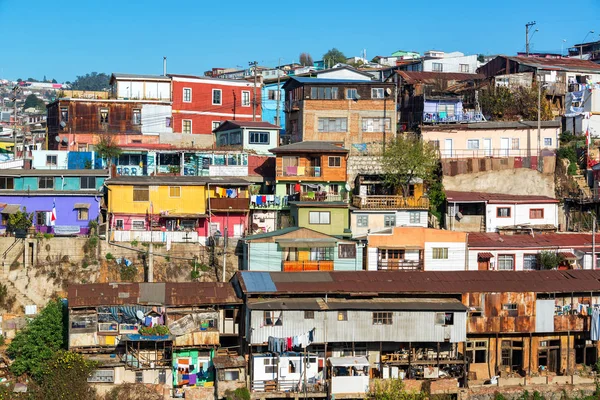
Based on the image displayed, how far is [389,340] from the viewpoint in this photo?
1563 inches

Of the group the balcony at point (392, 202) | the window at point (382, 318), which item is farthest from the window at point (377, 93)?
the window at point (382, 318)

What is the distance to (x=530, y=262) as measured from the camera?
1870 inches

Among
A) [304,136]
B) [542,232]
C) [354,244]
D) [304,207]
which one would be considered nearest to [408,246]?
[354,244]

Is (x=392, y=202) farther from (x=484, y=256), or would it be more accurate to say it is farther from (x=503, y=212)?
(x=503, y=212)

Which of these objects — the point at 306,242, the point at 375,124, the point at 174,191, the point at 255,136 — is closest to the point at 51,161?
the point at 174,191

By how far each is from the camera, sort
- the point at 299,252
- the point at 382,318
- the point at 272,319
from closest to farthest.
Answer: the point at 272,319, the point at 382,318, the point at 299,252

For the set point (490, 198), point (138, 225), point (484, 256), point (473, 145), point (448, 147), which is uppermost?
point (473, 145)

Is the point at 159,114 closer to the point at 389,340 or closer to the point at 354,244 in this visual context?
the point at 354,244

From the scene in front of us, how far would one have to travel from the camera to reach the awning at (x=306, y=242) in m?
44.8

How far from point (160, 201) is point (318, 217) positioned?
27.8 ft

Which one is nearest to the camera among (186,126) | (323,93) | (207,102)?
(323,93)

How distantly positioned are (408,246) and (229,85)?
2163 cm

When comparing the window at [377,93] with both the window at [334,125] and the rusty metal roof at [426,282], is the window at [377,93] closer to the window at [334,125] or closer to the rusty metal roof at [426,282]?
the window at [334,125]

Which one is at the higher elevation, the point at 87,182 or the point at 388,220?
the point at 87,182
